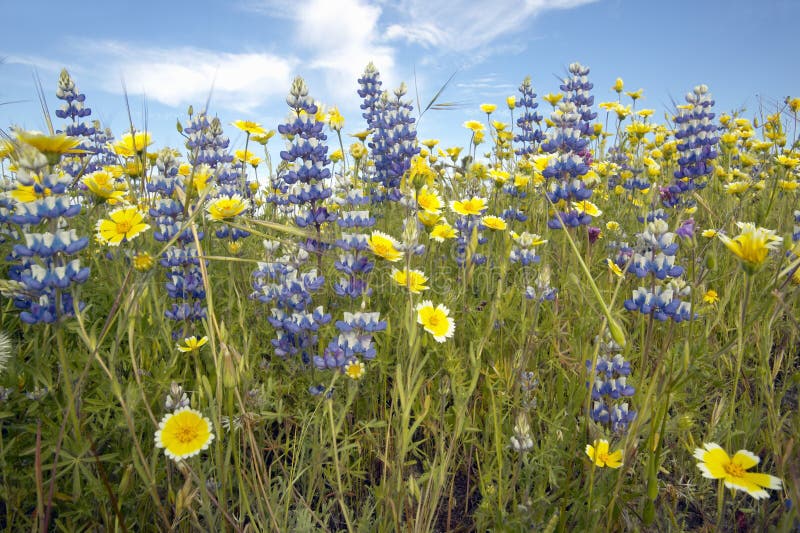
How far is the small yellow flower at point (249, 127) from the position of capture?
168 inches

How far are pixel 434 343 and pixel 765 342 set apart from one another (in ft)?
4.59

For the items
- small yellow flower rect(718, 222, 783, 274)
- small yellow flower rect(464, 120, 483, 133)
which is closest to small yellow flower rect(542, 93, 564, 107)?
small yellow flower rect(464, 120, 483, 133)

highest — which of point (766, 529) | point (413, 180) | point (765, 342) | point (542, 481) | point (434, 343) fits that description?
point (413, 180)

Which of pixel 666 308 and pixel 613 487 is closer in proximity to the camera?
pixel 613 487

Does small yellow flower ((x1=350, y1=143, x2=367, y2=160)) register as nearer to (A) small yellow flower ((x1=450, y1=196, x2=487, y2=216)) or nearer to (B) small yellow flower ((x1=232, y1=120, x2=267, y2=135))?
(B) small yellow flower ((x1=232, y1=120, x2=267, y2=135))

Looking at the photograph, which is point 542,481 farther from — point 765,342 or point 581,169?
point 581,169

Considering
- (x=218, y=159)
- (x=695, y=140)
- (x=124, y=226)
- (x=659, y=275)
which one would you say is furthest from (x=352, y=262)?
(x=695, y=140)

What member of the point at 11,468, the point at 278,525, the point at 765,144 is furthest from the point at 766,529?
the point at 765,144

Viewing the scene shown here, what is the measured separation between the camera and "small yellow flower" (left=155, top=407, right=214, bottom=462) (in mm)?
1529

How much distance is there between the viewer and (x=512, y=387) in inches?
96.2

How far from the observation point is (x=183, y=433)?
1598 mm

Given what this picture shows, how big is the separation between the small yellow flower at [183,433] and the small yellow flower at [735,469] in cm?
157

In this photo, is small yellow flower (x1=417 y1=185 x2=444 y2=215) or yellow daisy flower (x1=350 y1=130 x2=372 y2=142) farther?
yellow daisy flower (x1=350 y1=130 x2=372 y2=142)

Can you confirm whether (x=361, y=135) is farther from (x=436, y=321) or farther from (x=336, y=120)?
(x=436, y=321)
